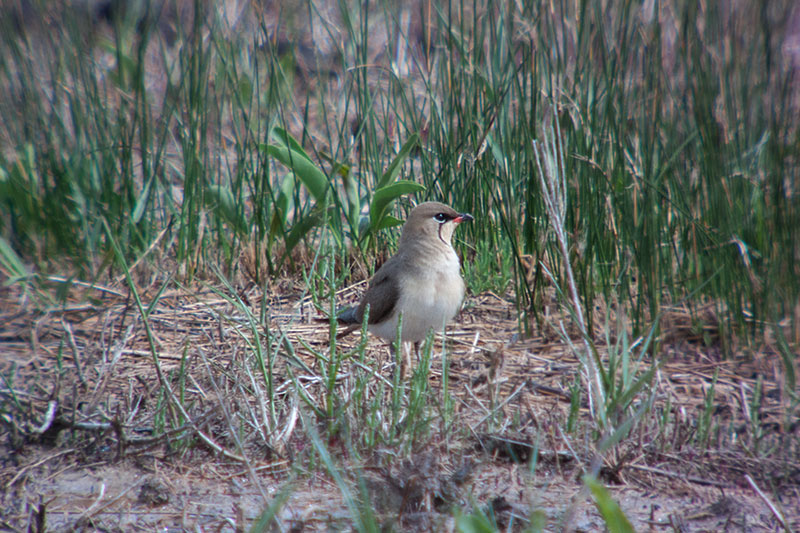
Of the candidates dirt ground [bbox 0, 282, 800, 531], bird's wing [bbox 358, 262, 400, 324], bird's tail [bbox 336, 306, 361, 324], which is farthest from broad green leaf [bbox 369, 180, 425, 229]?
dirt ground [bbox 0, 282, 800, 531]

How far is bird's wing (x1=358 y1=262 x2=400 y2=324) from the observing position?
11.1ft

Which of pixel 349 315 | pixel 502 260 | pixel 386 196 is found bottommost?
pixel 349 315

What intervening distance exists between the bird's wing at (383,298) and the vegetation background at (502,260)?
252 mm

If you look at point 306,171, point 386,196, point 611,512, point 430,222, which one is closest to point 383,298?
point 430,222

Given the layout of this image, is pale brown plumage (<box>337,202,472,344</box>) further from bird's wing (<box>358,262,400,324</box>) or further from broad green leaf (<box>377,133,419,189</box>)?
broad green leaf (<box>377,133,419,189</box>)

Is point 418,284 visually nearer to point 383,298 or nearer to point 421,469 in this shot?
point 383,298

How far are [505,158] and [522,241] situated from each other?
45cm

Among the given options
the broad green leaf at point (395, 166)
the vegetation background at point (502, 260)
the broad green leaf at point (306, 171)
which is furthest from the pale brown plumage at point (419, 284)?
the broad green leaf at point (306, 171)

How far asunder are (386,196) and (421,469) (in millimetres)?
1977

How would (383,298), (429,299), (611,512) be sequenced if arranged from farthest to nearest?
(383,298) → (429,299) → (611,512)

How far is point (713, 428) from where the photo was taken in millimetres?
2492

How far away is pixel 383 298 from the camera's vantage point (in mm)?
3400

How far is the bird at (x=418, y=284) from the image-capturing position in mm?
3314

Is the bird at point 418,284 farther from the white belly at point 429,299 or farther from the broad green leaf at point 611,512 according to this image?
the broad green leaf at point 611,512
